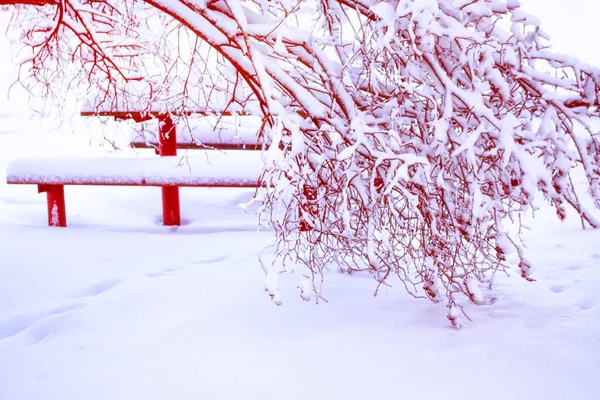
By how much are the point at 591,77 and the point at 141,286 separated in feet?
9.16

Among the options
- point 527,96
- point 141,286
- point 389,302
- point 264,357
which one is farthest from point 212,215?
point 527,96

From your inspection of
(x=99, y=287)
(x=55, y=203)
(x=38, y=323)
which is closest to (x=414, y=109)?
(x=38, y=323)

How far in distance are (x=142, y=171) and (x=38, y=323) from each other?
2.30 m

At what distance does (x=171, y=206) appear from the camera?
5.97 metres

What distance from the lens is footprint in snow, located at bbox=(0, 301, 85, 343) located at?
3.03m

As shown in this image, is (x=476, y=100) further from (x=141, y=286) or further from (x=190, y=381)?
(x=141, y=286)

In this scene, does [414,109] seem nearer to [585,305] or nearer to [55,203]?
[585,305]

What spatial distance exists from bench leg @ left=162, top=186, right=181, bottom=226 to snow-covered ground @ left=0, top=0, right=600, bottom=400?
1.28 meters

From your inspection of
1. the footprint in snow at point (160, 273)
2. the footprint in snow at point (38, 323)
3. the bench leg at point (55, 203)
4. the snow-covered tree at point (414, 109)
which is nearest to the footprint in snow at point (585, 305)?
the snow-covered tree at point (414, 109)

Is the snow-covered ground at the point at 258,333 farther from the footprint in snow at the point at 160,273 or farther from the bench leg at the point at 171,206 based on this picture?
the bench leg at the point at 171,206

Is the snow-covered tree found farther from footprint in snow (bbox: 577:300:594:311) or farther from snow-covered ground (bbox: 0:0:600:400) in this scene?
footprint in snow (bbox: 577:300:594:311)

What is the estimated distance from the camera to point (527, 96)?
8.39ft

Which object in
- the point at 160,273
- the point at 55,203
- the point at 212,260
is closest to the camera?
the point at 160,273

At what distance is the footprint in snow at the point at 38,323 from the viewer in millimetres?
3025
